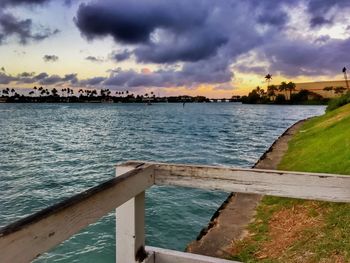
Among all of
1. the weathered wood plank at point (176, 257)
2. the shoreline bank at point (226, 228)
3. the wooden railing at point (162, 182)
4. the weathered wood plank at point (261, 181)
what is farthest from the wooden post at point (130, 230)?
the shoreline bank at point (226, 228)

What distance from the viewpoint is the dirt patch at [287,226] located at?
6.52 m

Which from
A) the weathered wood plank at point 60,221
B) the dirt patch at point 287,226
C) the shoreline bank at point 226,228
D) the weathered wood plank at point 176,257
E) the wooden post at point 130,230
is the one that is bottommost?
the shoreline bank at point 226,228

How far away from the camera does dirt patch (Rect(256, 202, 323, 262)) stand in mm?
6520

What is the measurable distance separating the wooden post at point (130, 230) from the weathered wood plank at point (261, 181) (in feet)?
1.11

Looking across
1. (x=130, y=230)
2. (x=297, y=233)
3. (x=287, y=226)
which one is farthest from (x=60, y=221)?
(x=287, y=226)

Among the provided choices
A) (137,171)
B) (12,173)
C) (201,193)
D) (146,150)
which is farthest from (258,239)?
(146,150)

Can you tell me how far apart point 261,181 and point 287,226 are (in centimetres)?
516

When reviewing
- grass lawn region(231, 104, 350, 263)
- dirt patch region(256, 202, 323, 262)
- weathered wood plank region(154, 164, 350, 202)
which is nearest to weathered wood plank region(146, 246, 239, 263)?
weathered wood plank region(154, 164, 350, 202)

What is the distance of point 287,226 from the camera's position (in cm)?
766

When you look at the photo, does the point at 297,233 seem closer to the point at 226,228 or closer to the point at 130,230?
the point at 226,228

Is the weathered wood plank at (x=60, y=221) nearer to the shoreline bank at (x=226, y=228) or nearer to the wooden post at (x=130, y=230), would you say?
the wooden post at (x=130, y=230)

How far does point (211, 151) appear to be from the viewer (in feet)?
93.4

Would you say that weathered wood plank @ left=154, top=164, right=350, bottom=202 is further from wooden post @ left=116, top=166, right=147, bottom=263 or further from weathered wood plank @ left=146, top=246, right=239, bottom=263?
weathered wood plank @ left=146, top=246, right=239, bottom=263

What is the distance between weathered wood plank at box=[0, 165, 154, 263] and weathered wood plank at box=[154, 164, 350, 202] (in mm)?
459
